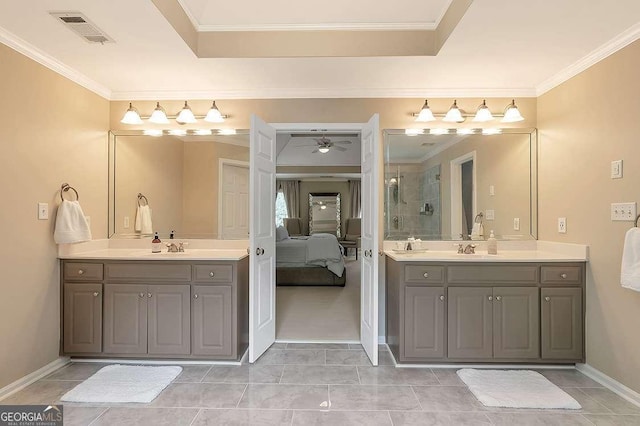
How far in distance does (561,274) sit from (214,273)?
109 inches

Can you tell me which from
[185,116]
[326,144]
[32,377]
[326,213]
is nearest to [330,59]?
[185,116]

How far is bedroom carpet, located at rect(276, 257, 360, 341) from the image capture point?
3533 mm

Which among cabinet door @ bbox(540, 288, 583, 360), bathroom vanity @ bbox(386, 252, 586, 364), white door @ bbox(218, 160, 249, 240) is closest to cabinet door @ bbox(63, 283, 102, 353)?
white door @ bbox(218, 160, 249, 240)

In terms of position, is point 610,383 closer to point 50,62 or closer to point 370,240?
point 370,240

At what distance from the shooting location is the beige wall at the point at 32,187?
2359 millimetres

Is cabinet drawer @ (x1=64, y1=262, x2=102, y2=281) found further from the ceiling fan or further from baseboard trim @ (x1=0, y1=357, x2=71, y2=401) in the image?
the ceiling fan

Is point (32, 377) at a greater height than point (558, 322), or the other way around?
point (558, 322)

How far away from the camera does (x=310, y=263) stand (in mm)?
5805

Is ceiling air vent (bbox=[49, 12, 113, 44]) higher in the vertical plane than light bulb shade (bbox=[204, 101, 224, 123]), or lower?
higher

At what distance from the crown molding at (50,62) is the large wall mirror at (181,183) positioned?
42cm

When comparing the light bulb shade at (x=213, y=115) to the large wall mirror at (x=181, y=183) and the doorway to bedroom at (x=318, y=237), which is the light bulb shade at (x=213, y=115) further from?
the doorway to bedroom at (x=318, y=237)

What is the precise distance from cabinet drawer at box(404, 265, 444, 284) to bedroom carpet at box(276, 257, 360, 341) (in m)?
1.05

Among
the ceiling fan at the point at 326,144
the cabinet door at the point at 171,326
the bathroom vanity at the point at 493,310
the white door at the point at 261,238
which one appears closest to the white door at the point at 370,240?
the bathroom vanity at the point at 493,310

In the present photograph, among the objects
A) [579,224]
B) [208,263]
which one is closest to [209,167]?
[208,263]
